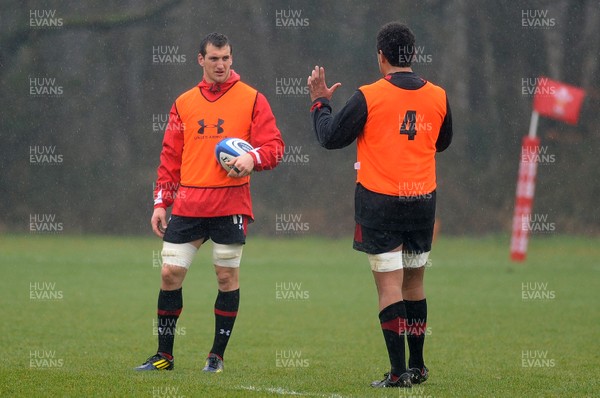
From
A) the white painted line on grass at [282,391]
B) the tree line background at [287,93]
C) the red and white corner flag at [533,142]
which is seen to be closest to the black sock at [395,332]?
Result: the white painted line on grass at [282,391]

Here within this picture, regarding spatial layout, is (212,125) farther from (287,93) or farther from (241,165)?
(287,93)

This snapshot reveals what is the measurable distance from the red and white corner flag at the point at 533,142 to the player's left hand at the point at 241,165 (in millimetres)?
10269

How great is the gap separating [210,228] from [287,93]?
16.4 meters

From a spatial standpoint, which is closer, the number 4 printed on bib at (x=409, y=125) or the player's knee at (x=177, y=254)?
the number 4 printed on bib at (x=409, y=125)

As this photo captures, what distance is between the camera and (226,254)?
267 inches

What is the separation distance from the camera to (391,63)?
6117 millimetres

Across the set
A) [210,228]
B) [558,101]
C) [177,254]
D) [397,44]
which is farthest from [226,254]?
[558,101]

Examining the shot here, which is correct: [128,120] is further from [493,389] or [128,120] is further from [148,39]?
[493,389]

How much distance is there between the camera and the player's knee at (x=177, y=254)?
6.73 m

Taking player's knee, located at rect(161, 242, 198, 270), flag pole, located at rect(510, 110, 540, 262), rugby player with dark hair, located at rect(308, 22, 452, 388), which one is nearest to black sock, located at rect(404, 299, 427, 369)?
rugby player with dark hair, located at rect(308, 22, 452, 388)

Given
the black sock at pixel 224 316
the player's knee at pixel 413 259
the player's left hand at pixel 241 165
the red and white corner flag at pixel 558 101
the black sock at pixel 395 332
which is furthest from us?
the red and white corner flag at pixel 558 101

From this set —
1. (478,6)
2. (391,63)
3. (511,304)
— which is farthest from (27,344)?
(478,6)

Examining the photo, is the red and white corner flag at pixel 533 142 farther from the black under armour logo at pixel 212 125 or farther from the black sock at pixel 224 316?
the black under armour logo at pixel 212 125

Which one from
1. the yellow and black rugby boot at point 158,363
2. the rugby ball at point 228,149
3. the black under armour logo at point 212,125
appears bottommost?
the yellow and black rugby boot at point 158,363
